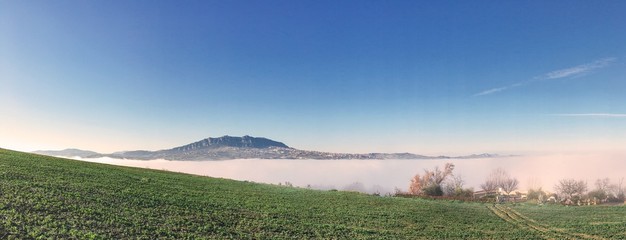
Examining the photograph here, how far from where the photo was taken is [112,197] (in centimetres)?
3375

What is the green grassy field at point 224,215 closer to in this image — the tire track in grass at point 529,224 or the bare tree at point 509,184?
the tire track in grass at point 529,224

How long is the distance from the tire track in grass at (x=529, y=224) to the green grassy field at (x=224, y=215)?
12cm

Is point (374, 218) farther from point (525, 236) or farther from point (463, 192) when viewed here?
point (463, 192)

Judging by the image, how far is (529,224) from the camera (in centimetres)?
4438

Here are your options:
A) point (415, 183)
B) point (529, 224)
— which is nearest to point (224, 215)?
point (529, 224)

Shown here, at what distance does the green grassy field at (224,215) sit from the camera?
25188 mm

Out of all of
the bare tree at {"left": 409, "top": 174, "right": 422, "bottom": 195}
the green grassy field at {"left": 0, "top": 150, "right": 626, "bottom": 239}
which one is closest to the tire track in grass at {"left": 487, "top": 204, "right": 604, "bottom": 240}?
the green grassy field at {"left": 0, "top": 150, "right": 626, "bottom": 239}

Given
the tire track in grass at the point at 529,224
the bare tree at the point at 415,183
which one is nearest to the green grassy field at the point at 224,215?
the tire track in grass at the point at 529,224

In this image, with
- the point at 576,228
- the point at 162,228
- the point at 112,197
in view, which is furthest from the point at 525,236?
the point at 112,197

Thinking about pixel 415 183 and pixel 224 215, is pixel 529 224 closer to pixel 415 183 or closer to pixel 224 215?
pixel 224 215

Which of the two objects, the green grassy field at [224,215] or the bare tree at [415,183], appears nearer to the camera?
the green grassy field at [224,215]

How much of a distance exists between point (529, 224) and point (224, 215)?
3793 cm

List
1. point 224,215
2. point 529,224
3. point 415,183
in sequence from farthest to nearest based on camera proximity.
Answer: point 415,183
point 529,224
point 224,215

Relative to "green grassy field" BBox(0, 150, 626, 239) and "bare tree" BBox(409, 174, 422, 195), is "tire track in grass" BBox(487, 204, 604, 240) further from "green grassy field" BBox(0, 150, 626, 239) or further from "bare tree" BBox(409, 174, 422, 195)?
"bare tree" BBox(409, 174, 422, 195)
